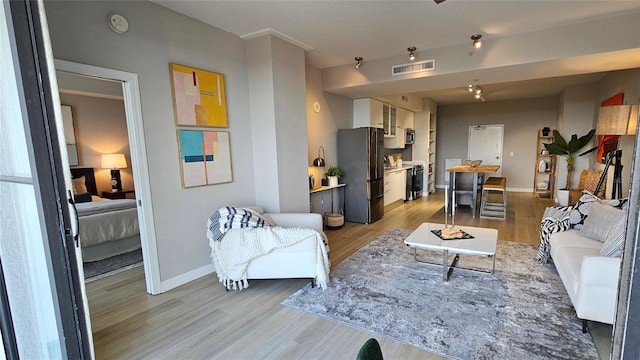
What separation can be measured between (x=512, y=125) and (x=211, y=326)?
352 inches

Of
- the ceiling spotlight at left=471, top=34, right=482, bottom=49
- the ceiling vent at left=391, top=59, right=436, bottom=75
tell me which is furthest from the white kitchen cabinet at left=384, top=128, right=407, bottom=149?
the ceiling spotlight at left=471, top=34, right=482, bottom=49

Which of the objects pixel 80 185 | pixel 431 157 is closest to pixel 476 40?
pixel 431 157

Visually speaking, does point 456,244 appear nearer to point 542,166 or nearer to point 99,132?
point 99,132

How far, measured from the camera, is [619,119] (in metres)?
3.40

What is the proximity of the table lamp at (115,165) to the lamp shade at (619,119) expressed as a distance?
7420mm

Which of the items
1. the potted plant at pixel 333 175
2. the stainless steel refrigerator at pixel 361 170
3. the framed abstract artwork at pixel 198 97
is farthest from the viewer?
the stainless steel refrigerator at pixel 361 170

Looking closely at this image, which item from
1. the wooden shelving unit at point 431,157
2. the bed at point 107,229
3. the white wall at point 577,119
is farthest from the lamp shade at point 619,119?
the bed at point 107,229

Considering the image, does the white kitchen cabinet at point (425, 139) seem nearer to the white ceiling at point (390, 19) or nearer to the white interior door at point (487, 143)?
the white interior door at point (487, 143)

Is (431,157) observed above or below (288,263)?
above

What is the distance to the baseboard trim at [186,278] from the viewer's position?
2891mm

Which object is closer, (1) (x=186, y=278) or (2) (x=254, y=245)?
(2) (x=254, y=245)

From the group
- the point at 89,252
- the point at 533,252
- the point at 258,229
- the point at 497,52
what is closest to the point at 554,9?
the point at 497,52

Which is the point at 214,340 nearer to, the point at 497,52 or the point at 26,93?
the point at 26,93

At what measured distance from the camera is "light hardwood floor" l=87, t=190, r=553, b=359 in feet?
6.63
